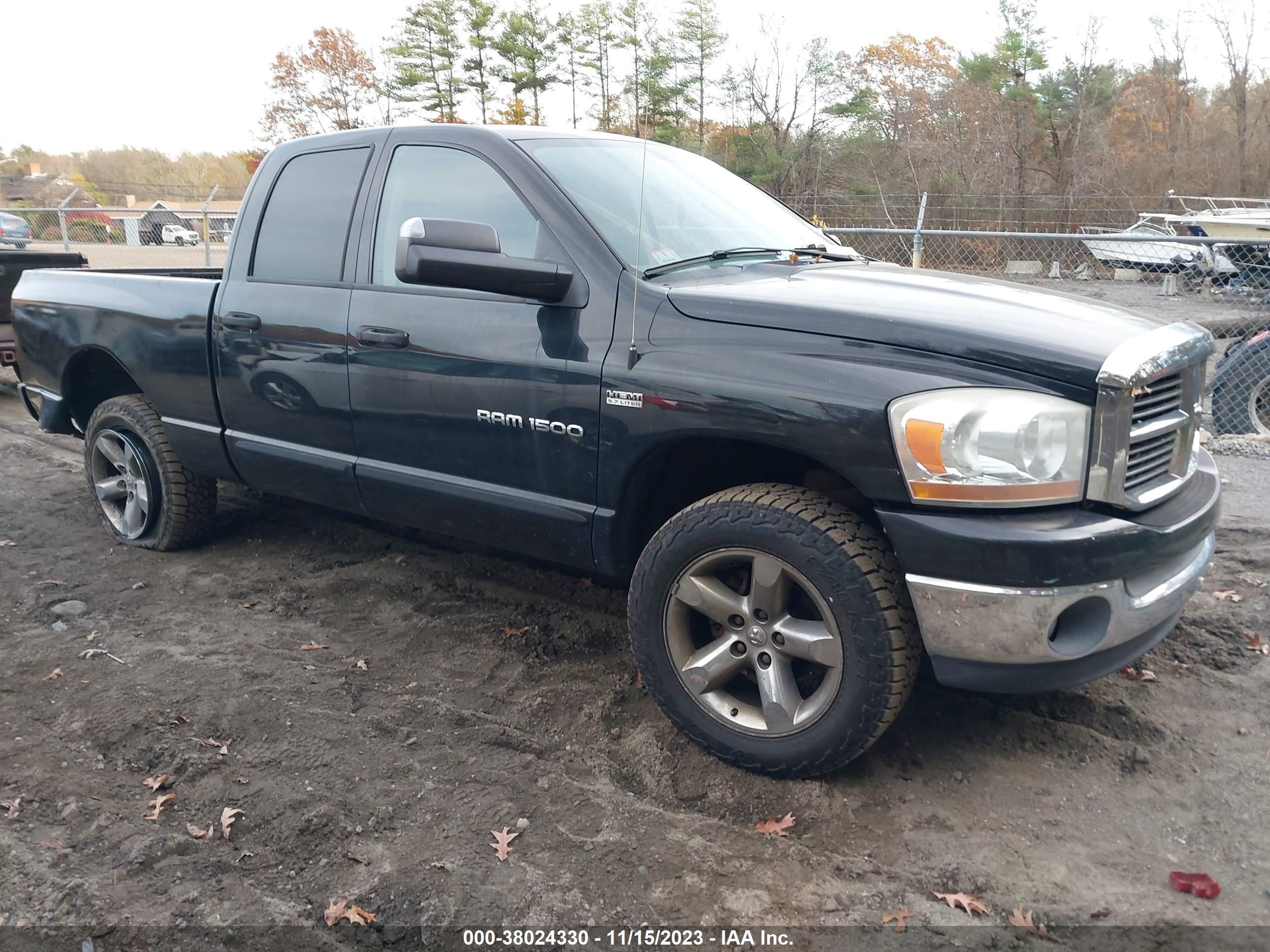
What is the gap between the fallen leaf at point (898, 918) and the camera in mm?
2418

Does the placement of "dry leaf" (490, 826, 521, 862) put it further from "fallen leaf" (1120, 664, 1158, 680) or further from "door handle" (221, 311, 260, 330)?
"door handle" (221, 311, 260, 330)

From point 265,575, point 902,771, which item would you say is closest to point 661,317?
point 902,771

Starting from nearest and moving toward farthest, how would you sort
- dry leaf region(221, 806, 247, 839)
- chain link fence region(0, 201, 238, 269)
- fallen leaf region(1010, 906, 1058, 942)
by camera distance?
1. fallen leaf region(1010, 906, 1058, 942)
2. dry leaf region(221, 806, 247, 839)
3. chain link fence region(0, 201, 238, 269)

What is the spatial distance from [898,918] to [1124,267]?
16.4m

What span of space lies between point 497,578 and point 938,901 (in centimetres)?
264

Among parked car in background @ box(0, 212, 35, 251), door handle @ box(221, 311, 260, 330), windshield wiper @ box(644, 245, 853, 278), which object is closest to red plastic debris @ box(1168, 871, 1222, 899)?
windshield wiper @ box(644, 245, 853, 278)

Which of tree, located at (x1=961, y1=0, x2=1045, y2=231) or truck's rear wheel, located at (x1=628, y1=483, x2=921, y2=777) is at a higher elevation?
tree, located at (x1=961, y1=0, x2=1045, y2=231)

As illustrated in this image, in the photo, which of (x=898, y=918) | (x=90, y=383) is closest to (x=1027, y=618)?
(x=898, y=918)

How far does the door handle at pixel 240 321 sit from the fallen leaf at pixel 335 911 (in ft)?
8.32

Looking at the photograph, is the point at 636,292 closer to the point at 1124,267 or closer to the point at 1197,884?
the point at 1197,884

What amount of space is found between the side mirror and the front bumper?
1.38 m

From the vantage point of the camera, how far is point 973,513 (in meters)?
2.60

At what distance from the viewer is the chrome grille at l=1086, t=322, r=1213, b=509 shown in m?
2.60

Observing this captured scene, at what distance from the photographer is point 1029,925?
241 cm
